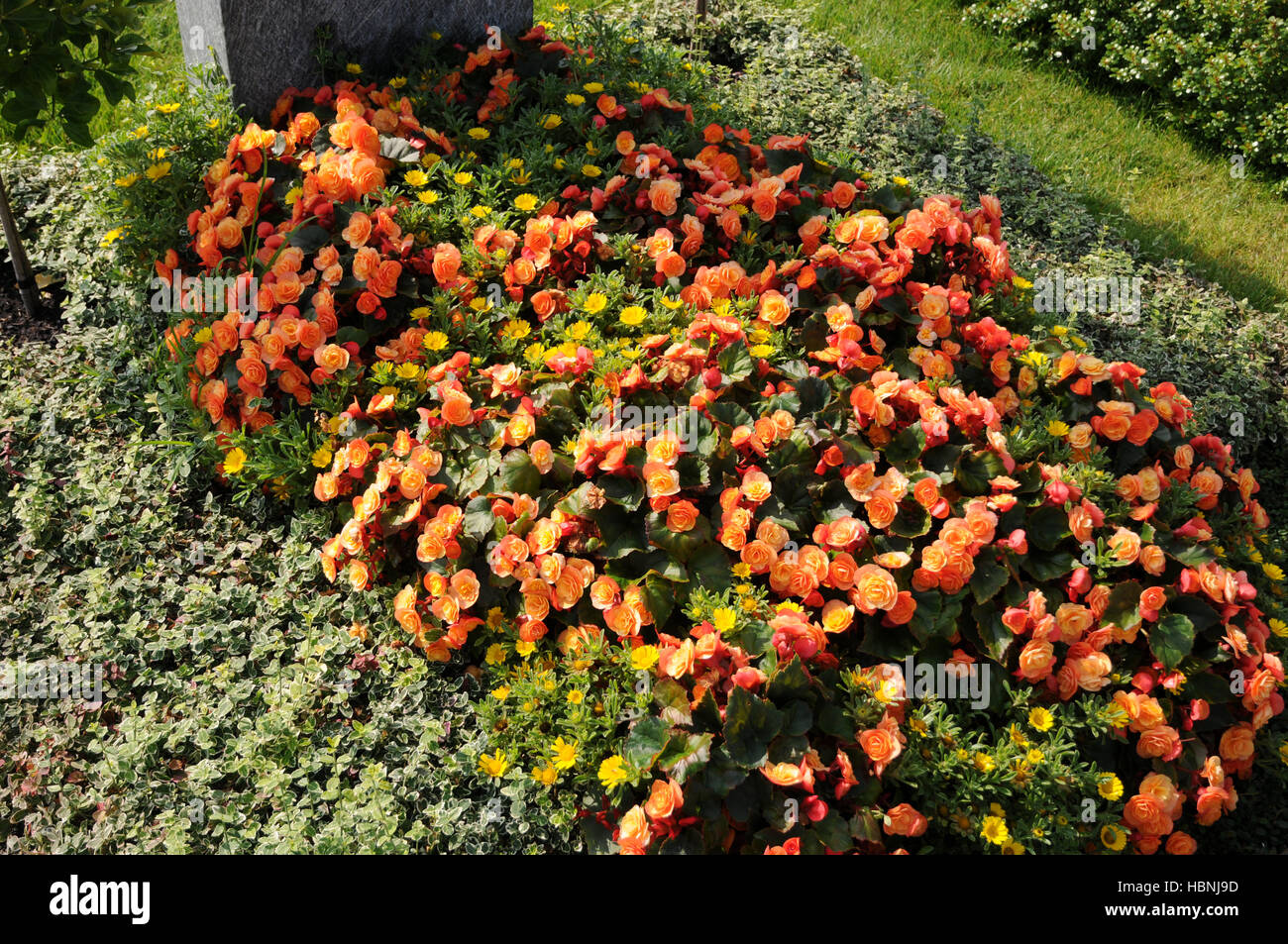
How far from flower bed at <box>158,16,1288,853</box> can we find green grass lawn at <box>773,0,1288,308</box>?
1890mm

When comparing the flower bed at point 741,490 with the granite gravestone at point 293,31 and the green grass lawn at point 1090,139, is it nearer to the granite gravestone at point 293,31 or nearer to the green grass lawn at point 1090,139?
the granite gravestone at point 293,31

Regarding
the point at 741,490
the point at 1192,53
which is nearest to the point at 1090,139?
the point at 1192,53

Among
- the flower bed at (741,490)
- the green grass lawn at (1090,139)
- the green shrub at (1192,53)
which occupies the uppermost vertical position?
the green shrub at (1192,53)

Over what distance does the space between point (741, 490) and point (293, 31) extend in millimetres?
→ 2581

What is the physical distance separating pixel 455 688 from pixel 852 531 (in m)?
1.09

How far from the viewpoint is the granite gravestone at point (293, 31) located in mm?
3621

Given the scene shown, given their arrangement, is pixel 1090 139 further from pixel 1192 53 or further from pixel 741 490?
pixel 741 490

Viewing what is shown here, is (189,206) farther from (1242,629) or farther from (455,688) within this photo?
(1242,629)

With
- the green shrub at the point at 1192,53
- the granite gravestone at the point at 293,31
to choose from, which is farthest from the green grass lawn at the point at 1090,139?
the granite gravestone at the point at 293,31

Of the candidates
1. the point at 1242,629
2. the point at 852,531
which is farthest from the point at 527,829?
the point at 1242,629

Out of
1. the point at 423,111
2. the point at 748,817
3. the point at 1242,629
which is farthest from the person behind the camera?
the point at 423,111

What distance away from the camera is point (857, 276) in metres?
3.15

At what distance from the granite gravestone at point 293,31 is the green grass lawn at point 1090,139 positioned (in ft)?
8.05

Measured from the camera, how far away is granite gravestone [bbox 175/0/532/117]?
3.62m
